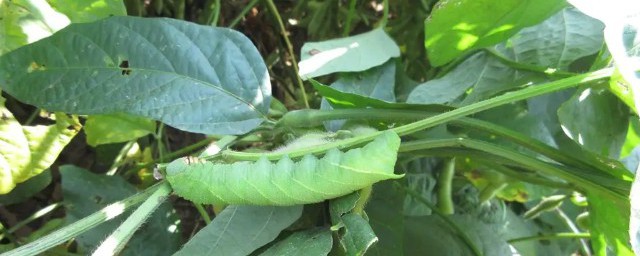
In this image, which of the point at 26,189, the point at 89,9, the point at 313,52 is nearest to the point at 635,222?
the point at 313,52

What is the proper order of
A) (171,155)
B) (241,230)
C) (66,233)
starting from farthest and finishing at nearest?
(171,155) → (241,230) → (66,233)

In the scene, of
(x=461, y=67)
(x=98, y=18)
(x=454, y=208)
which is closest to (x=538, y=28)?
(x=461, y=67)

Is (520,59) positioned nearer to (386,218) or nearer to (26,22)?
(386,218)

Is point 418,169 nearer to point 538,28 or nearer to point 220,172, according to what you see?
point 538,28

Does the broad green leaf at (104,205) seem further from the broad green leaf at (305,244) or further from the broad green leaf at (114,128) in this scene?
the broad green leaf at (305,244)

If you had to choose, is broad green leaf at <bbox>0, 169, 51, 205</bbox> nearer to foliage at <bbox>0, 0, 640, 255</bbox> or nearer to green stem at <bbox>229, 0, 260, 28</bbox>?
foliage at <bbox>0, 0, 640, 255</bbox>

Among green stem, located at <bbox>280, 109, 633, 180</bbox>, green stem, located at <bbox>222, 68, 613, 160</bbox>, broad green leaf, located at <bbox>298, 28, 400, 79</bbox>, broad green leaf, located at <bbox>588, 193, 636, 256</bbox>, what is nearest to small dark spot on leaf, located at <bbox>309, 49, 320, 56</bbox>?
broad green leaf, located at <bbox>298, 28, 400, 79</bbox>

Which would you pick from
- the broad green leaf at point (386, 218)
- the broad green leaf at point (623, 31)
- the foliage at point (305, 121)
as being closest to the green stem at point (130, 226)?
the foliage at point (305, 121)
